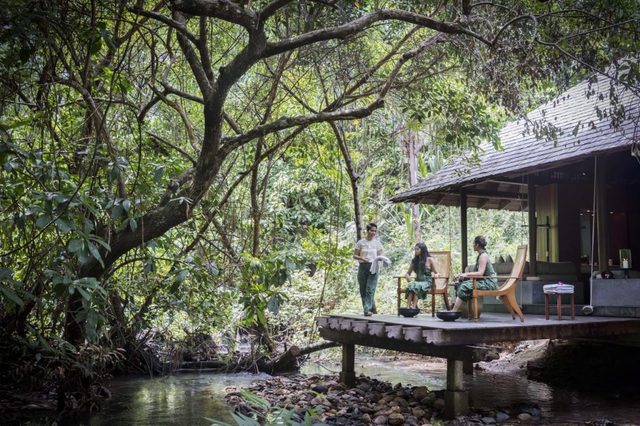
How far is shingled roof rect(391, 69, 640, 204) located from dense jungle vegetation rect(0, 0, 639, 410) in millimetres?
776

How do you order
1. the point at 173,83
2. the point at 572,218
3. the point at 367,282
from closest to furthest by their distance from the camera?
the point at 367,282 < the point at 173,83 < the point at 572,218

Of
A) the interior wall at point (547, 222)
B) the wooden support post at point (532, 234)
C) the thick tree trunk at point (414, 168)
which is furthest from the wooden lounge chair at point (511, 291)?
the thick tree trunk at point (414, 168)

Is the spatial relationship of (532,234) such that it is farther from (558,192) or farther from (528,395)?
(528,395)

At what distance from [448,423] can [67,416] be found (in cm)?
423

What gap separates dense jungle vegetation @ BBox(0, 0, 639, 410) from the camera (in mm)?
5215

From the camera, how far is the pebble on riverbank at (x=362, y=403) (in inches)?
280

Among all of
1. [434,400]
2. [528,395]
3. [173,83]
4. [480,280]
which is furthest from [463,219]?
[173,83]

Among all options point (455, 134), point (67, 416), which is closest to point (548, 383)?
point (455, 134)

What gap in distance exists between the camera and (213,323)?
931cm

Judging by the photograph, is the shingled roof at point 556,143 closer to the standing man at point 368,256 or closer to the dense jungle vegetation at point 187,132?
the dense jungle vegetation at point 187,132

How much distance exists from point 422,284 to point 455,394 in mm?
2153

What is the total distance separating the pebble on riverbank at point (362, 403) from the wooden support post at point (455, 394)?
0.11 metres

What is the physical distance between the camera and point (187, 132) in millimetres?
8352

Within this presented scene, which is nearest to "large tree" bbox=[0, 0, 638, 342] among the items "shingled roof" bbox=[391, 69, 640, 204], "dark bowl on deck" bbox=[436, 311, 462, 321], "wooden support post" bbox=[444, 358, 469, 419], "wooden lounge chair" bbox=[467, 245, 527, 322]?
"shingled roof" bbox=[391, 69, 640, 204]
